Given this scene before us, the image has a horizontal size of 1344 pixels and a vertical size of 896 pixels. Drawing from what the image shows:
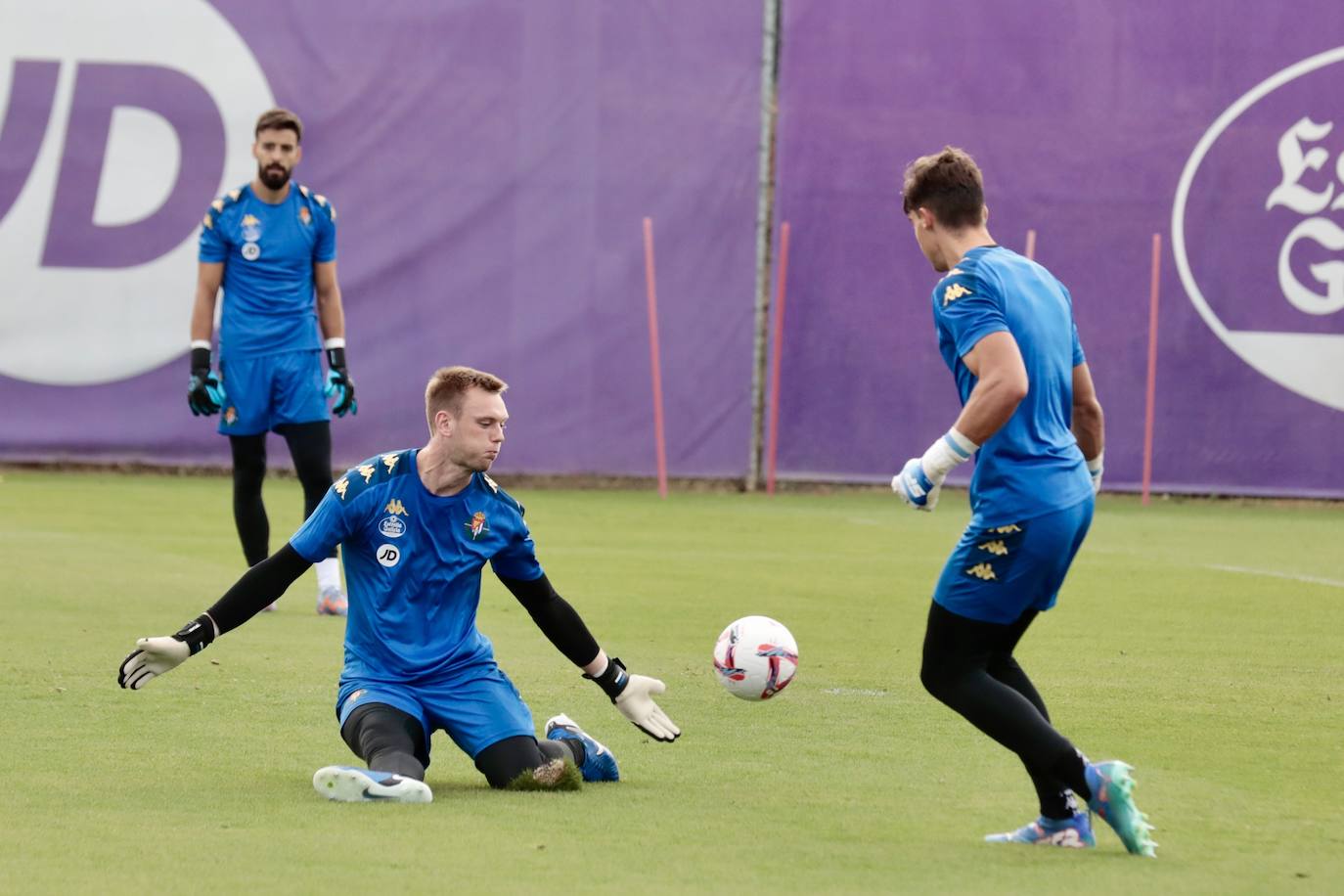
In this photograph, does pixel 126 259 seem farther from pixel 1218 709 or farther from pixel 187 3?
pixel 1218 709

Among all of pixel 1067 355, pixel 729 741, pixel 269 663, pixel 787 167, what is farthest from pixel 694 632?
pixel 787 167

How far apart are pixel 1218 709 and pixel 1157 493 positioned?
1125 cm

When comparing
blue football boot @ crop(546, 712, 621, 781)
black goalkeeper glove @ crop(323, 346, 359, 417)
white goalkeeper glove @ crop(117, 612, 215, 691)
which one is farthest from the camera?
black goalkeeper glove @ crop(323, 346, 359, 417)

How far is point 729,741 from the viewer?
6.05 meters

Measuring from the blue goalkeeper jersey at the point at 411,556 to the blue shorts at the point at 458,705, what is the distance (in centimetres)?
4

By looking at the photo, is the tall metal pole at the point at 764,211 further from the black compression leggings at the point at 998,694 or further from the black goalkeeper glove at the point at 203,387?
the black compression leggings at the point at 998,694

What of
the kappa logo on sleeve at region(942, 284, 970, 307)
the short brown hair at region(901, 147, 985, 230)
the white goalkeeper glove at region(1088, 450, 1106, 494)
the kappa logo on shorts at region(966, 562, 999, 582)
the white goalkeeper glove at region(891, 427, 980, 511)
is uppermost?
the short brown hair at region(901, 147, 985, 230)

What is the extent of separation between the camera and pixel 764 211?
1717 cm

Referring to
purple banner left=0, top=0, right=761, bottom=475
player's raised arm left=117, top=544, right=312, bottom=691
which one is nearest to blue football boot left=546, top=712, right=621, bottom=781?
player's raised arm left=117, top=544, right=312, bottom=691

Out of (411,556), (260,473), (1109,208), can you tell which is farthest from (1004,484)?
(1109,208)

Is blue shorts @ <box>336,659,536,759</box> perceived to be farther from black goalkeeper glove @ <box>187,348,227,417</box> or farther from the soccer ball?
black goalkeeper glove @ <box>187,348,227,417</box>

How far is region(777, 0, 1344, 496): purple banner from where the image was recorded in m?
17.2

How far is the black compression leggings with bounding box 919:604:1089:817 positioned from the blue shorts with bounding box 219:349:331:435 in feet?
16.9

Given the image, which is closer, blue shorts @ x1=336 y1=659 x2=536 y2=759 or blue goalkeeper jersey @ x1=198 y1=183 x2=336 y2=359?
blue shorts @ x1=336 y1=659 x2=536 y2=759
